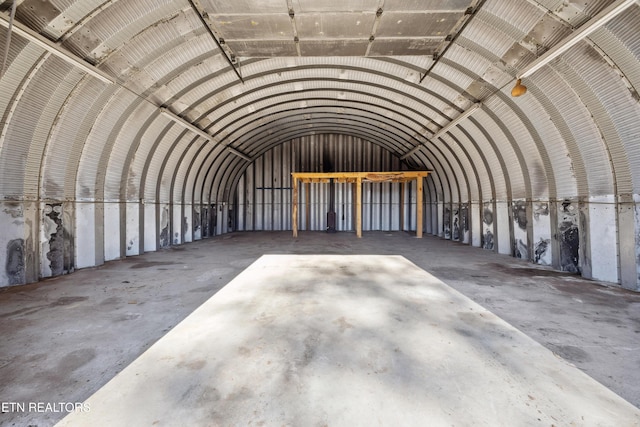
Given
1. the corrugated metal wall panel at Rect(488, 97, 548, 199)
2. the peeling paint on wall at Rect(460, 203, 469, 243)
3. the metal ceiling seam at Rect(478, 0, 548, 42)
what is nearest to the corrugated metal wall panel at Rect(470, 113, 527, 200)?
the corrugated metal wall panel at Rect(488, 97, 548, 199)

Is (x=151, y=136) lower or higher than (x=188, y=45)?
lower

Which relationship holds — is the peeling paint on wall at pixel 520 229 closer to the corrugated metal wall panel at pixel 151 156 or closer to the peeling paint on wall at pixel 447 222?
the peeling paint on wall at pixel 447 222

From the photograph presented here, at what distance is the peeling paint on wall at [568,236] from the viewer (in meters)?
7.09

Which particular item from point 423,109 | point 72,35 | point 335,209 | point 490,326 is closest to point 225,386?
point 490,326

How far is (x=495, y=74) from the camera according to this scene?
7270 millimetres

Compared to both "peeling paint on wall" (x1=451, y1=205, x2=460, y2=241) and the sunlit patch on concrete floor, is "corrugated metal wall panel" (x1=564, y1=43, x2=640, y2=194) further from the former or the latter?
"peeling paint on wall" (x1=451, y1=205, x2=460, y2=241)

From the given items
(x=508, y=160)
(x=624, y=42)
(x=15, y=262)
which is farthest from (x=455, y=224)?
(x=15, y=262)

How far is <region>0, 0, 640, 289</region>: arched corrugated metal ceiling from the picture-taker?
5.34m

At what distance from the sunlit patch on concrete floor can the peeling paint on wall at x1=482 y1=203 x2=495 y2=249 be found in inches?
297

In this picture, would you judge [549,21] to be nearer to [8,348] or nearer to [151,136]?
[8,348]

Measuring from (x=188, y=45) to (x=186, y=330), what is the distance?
7.05 meters

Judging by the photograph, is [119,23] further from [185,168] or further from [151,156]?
[185,168]

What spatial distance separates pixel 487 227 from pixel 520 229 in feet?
6.52

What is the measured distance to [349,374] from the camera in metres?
2.78
